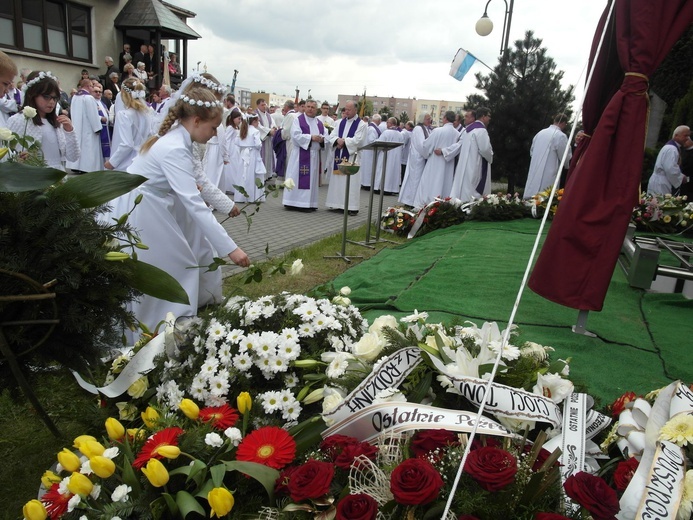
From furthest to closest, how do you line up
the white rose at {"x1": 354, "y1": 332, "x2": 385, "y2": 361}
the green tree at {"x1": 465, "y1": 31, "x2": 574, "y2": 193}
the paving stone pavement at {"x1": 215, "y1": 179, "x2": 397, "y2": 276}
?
the green tree at {"x1": 465, "y1": 31, "x2": 574, "y2": 193}, the paving stone pavement at {"x1": 215, "y1": 179, "x2": 397, "y2": 276}, the white rose at {"x1": 354, "y1": 332, "x2": 385, "y2": 361}

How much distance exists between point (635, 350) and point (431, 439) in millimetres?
2914

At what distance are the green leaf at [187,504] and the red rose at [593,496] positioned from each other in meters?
0.95

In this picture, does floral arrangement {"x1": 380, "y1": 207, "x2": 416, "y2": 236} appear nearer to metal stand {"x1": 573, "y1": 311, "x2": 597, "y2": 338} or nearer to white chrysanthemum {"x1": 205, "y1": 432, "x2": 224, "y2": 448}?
metal stand {"x1": 573, "y1": 311, "x2": 597, "y2": 338}

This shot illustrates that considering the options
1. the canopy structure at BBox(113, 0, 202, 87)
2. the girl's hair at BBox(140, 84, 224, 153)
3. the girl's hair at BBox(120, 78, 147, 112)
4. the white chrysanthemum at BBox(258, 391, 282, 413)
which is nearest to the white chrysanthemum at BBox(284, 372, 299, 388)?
the white chrysanthemum at BBox(258, 391, 282, 413)

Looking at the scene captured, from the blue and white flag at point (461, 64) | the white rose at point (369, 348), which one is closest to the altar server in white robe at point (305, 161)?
the blue and white flag at point (461, 64)

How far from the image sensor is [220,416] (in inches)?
69.6

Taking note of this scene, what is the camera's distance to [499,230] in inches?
314

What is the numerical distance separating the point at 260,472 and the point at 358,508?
35 centimetres

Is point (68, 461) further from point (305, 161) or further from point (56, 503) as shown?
point (305, 161)

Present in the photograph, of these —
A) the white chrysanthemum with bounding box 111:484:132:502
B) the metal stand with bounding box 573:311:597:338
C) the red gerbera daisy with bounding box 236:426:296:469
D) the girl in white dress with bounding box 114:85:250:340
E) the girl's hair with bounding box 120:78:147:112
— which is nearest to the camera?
the white chrysanthemum with bounding box 111:484:132:502

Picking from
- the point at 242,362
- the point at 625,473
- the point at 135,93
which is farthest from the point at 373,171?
the point at 625,473

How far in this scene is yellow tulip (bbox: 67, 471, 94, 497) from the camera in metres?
1.40

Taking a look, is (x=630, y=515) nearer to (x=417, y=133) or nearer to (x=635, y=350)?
(x=635, y=350)

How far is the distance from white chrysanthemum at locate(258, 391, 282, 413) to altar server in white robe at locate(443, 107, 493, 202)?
9210mm
